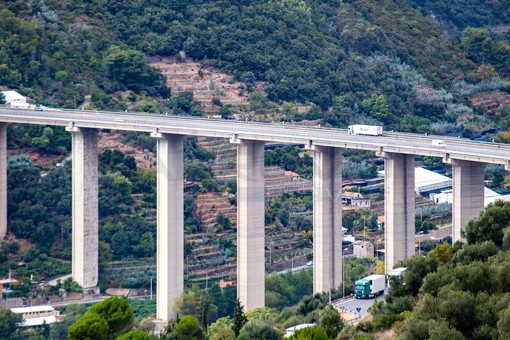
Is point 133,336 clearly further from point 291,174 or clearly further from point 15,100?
point 291,174

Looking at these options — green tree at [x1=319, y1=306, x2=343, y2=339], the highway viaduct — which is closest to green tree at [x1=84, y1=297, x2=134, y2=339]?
green tree at [x1=319, y1=306, x2=343, y2=339]

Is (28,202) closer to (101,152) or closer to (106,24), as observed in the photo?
(101,152)

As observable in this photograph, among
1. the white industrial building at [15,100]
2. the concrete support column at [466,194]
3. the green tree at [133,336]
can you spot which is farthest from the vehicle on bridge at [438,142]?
the white industrial building at [15,100]

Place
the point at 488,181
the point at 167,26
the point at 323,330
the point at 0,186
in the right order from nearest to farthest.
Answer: the point at 323,330, the point at 0,186, the point at 488,181, the point at 167,26

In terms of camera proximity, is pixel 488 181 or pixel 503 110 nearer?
pixel 488 181

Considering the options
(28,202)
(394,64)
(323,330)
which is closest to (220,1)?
(394,64)

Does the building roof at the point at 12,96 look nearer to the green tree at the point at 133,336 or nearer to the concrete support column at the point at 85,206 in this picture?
the concrete support column at the point at 85,206

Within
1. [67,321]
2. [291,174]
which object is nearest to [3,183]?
[67,321]

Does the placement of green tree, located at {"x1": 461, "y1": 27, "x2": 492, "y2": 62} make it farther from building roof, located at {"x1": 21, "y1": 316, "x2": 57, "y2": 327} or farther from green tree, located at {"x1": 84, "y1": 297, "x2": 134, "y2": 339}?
green tree, located at {"x1": 84, "y1": 297, "x2": 134, "y2": 339}
